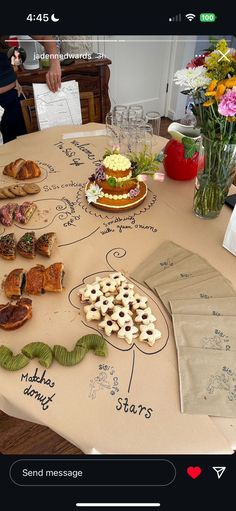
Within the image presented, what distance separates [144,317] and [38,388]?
34cm

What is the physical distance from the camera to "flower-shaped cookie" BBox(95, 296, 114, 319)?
106 centimetres

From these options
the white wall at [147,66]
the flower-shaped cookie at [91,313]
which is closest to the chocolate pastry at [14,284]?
the flower-shaped cookie at [91,313]

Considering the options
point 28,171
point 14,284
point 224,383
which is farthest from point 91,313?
point 28,171

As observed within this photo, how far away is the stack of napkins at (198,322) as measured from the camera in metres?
0.89

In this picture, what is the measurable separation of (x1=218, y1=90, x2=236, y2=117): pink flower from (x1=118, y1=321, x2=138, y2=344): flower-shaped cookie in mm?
661

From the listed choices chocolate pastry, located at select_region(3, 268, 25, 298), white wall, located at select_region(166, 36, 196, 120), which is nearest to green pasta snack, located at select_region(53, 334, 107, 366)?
chocolate pastry, located at select_region(3, 268, 25, 298)

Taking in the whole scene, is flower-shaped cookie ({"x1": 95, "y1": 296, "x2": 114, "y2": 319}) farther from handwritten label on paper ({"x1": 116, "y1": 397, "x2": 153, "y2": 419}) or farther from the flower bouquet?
the flower bouquet

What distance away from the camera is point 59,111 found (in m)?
2.14

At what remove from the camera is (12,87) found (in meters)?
2.13
